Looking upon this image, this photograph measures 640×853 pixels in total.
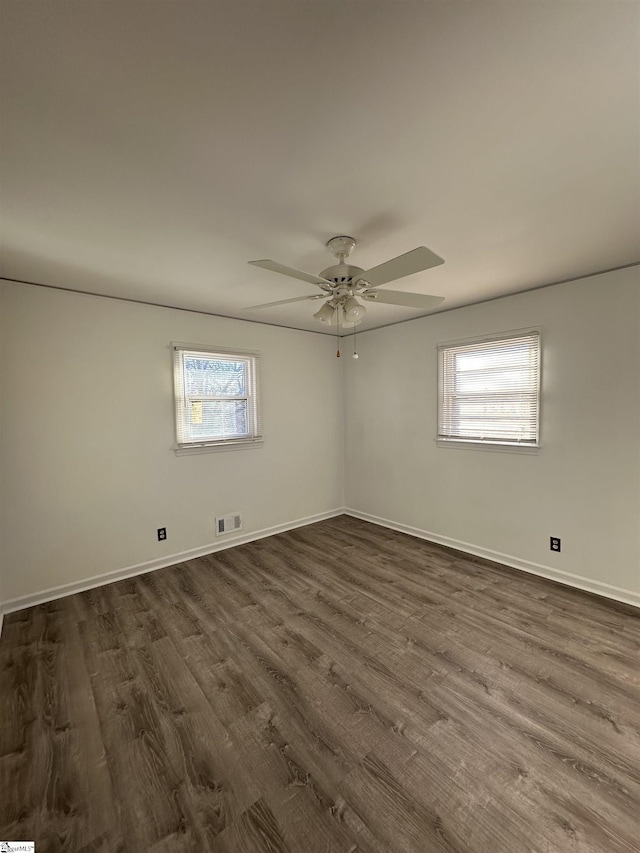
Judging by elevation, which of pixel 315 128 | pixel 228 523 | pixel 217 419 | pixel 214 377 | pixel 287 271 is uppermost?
pixel 315 128

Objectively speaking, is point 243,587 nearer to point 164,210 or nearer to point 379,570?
point 379,570

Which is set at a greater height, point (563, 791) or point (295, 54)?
point (295, 54)

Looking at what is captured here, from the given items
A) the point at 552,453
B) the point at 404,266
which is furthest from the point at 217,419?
the point at 552,453

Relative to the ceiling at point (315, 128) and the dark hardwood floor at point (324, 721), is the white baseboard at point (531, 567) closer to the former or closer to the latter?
the dark hardwood floor at point (324, 721)

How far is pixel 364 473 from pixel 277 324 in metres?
2.25

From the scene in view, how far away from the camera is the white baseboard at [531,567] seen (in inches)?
108

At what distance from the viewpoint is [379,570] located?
130 inches

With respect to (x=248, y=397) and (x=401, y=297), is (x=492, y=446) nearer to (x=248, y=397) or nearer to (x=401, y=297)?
(x=401, y=297)

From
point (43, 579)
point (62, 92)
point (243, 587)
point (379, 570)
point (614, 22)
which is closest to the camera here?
point (614, 22)

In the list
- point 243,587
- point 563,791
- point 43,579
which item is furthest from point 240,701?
point 43,579

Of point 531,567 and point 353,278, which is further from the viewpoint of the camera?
point 531,567

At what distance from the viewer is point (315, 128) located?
1281 millimetres

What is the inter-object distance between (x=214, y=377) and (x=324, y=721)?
10.2ft

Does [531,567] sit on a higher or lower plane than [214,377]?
lower
